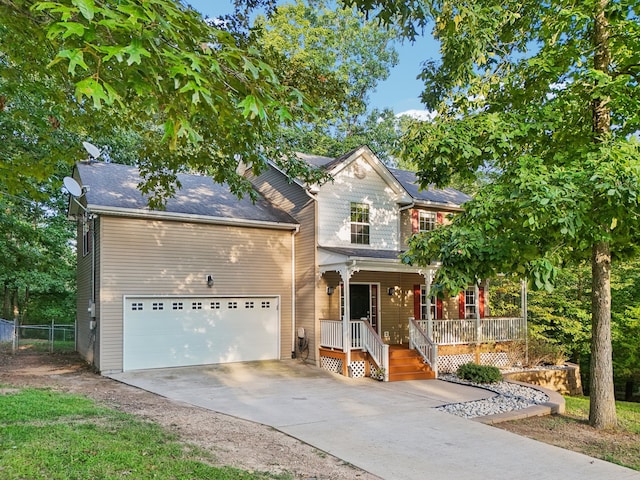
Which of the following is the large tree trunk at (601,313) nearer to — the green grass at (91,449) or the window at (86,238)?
the green grass at (91,449)

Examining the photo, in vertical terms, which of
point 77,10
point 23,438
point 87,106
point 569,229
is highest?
point 87,106

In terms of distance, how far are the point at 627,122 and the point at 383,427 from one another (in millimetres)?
5771

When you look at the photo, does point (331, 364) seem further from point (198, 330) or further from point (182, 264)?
point (182, 264)

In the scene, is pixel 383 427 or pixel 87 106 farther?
pixel 383 427

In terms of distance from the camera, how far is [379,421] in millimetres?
7574

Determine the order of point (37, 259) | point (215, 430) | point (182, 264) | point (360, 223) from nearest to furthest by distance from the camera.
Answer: point (215, 430), point (182, 264), point (360, 223), point (37, 259)

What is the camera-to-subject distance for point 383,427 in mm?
7203

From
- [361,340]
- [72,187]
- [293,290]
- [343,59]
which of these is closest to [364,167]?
[293,290]

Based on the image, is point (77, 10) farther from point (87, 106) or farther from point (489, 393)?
point (489, 393)

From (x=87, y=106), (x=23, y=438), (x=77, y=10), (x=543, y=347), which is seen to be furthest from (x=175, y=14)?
(x=543, y=347)

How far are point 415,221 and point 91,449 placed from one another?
39.9 ft

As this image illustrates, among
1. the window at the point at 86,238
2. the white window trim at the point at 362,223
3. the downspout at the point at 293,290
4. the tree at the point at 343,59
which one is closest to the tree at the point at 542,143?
the white window trim at the point at 362,223

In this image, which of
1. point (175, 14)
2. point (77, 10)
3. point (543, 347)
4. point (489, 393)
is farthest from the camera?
point (543, 347)

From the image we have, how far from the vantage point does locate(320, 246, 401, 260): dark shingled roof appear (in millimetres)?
12788
